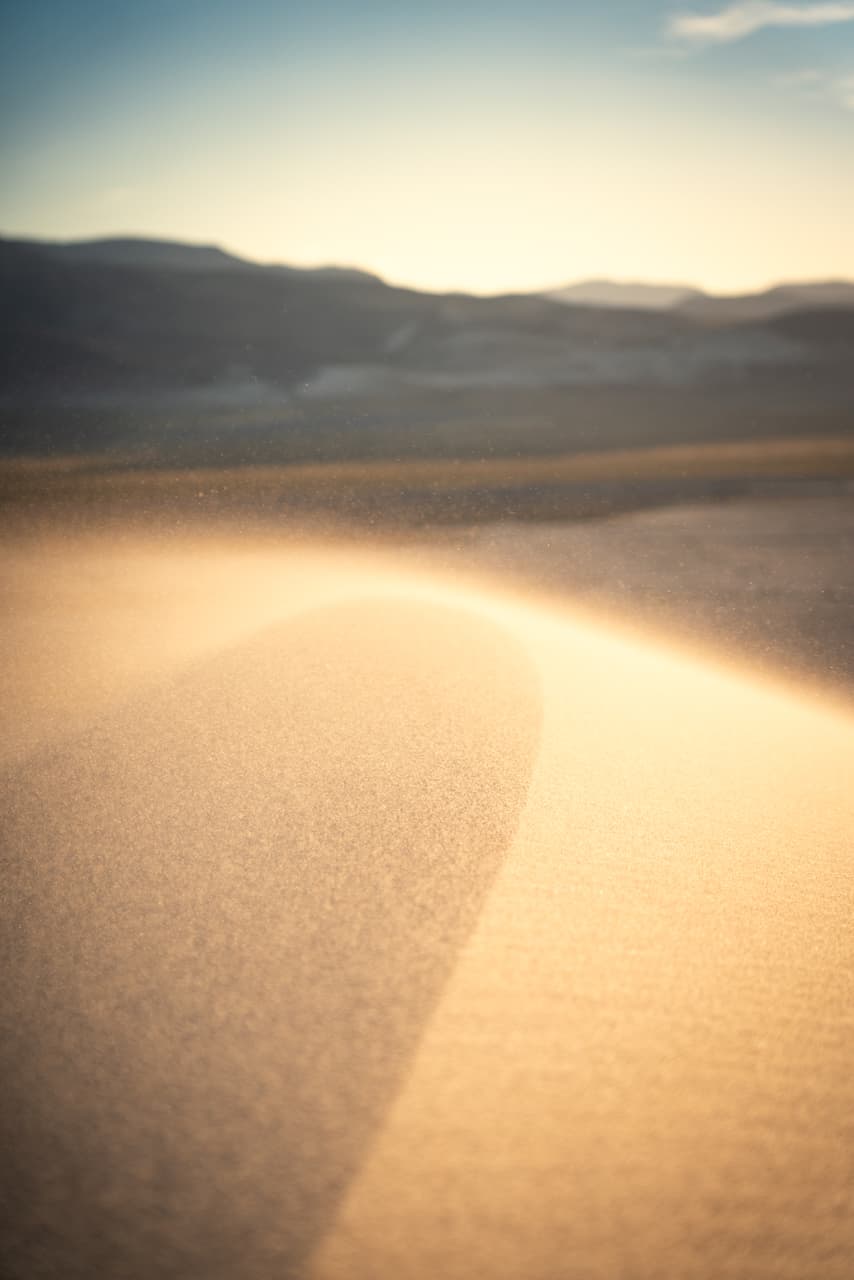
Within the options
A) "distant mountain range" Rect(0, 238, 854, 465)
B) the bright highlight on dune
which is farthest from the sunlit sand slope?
"distant mountain range" Rect(0, 238, 854, 465)

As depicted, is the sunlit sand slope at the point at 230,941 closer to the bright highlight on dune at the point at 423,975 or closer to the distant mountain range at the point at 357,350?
the bright highlight on dune at the point at 423,975

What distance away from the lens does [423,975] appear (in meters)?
1.68

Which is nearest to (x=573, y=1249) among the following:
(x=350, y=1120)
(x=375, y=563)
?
(x=350, y=1120)

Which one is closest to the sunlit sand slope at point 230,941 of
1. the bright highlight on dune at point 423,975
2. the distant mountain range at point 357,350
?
the bright highlight on dune at point 423,975

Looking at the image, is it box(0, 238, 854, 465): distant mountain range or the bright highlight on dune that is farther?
box(0, 238, 854, 465): distant mountain range

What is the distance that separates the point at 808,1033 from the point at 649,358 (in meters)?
23.0

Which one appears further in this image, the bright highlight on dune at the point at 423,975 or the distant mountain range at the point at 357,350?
the distant mountain range at the point at 357,350

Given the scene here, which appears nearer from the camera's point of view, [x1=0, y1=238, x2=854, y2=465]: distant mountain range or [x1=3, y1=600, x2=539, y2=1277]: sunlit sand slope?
[x1=3, y1=600, x2=539, y2=1277]: sunlit sand slope

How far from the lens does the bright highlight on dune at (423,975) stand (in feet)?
4.07

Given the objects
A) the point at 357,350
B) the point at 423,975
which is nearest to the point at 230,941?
the point at 423,975

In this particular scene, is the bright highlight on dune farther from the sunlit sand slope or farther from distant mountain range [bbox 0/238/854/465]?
distant mountain range [bbox 0/238/854/465]

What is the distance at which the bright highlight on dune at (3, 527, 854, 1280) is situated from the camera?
1241 mm

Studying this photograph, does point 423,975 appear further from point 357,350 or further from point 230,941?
point 357,350

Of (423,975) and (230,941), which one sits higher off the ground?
(423,975)
